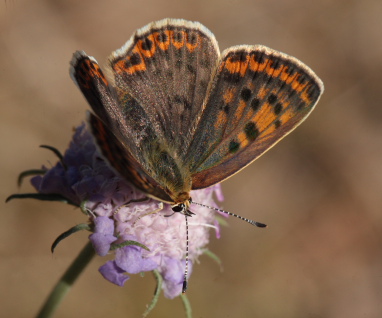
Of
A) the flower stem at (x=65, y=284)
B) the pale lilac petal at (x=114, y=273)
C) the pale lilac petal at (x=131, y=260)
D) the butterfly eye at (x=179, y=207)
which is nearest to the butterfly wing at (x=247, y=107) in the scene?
the butterfly eye at (x=179, y=207)

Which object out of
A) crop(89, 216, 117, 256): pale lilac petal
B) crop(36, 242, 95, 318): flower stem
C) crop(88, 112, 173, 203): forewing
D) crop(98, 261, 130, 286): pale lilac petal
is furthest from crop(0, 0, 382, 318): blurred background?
crop(88, 112, 173, 203): forewing

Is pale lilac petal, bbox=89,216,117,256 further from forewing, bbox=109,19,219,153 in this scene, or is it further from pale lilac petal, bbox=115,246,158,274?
forewing, bbox=109,19,219,153

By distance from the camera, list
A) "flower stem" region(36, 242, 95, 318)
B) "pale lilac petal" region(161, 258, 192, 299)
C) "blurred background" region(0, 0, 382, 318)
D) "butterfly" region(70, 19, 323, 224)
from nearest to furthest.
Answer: "butterfly" region(70, 19, 323, 224)
"pale lilac petal" region(161, 258, 192, 299)
"flower stem" region(36, 242, 95, 318)
"blurred background" region(0, 0, 382, 318)

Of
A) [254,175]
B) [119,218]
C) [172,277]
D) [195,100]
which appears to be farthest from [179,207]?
[254,175]

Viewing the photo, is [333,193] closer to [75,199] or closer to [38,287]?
[38,287]

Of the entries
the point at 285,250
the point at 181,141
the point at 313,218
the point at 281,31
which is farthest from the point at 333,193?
the point at 181,141

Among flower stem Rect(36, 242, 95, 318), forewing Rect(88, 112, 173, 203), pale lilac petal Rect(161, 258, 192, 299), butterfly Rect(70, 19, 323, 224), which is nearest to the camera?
forewing Rect(88, 112, 173, 203)

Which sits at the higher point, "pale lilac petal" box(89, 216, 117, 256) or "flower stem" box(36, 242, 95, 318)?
"pale lilac petal" box(89, 216, 117, 256)
